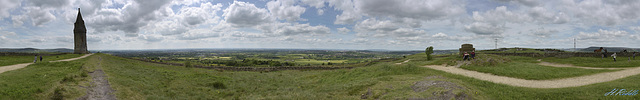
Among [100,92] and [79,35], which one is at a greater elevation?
[79,35]

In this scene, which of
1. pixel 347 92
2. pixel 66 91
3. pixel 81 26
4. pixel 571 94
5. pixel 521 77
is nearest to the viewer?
pixel 571 94

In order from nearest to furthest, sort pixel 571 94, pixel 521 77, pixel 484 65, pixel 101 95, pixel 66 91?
pixel 571 94 < pixel 66 91 < pixel 101 95 < pixel 521 77 < pixel 484 65

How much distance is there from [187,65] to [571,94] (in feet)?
149

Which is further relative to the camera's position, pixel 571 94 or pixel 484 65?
pixel 484 65

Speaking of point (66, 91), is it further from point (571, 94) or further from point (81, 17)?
point (81, 17)

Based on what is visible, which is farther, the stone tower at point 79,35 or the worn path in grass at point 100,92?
the stone tower at point 79,35

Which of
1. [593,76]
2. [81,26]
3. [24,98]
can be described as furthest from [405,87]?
[81,26]

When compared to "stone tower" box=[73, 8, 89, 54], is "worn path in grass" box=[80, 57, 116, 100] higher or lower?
lower

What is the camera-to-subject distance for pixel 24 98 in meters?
9.02

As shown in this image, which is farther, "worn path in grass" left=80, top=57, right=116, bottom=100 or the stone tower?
the stone tower

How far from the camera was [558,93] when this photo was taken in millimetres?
9305

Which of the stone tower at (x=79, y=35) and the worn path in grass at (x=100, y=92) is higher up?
the stone tower at (x=79, y=35)

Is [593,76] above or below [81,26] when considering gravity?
below

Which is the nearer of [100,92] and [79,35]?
[100,92]
